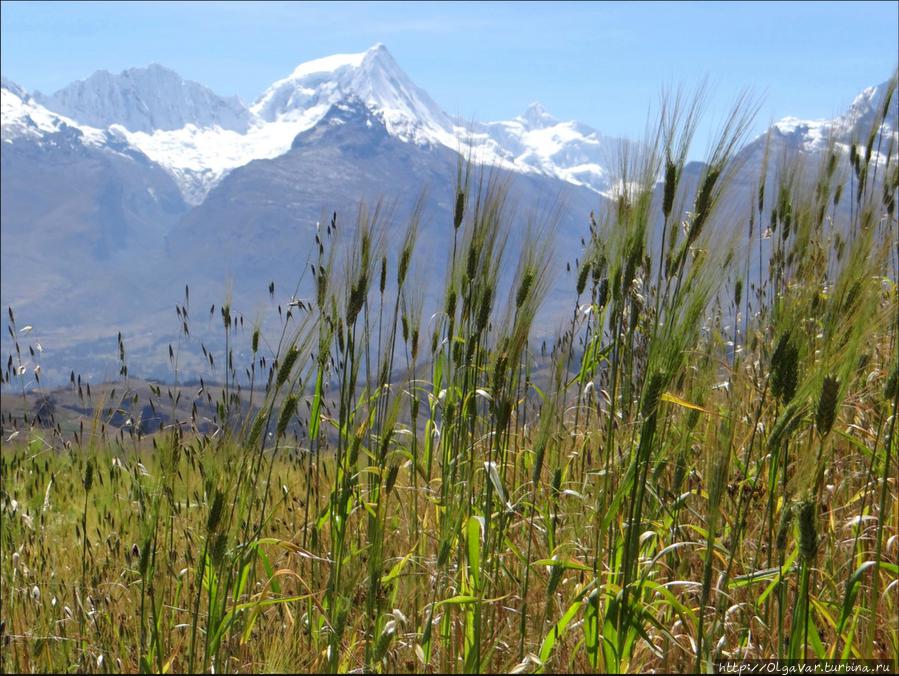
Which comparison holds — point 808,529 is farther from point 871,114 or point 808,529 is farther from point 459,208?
point 871,114

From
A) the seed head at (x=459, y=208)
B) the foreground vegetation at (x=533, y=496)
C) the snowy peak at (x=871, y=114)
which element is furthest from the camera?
the snowy peak at (x=871, y=114)

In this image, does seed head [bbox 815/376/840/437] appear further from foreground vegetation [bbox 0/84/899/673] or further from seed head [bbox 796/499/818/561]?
seed head [bbox 796/499/818/561]

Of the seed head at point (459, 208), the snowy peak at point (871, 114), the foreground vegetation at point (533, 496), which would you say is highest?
the snowy peak at point (871, 114)

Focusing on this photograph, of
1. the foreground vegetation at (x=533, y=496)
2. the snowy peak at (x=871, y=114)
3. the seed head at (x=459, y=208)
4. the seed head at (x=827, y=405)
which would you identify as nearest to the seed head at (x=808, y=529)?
the foreground vegetation at (x=533, y=496)

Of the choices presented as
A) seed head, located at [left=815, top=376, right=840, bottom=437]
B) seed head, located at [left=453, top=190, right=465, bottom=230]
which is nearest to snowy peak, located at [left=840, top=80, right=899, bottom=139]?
seed head, located at [left=453, top=190, right=465, bottom=230]

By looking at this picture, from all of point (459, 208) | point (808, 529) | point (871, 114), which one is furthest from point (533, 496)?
point (871, 114)

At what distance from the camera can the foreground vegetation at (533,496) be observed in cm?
180

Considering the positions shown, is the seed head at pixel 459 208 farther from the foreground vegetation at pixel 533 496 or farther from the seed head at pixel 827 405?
the seed head at pixel 827 405

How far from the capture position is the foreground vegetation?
180 cm

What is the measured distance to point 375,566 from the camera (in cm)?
186

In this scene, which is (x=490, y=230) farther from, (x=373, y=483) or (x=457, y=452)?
(x=373, y=483)

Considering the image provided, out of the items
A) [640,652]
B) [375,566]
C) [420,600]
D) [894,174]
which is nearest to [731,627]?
[640,652]

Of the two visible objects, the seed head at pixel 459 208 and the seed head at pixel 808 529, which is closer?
the seed head at pixel 808 529

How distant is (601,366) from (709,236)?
130cm
